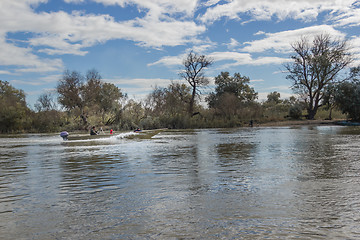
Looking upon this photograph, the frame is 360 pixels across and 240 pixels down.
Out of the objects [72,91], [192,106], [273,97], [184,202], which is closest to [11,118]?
[72,91]

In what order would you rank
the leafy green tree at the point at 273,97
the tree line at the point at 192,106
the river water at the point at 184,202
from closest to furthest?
the river water at the point at 184,202 → the tree line at the point at 192,106 → the leafy green tree at the point at 273,97

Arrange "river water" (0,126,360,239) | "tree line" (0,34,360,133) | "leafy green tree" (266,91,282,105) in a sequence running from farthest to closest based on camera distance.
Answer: "leafy green tree" (266,91,282,105) → "tree line" (0,34,360,133) → "river water" (0,126,360,239)

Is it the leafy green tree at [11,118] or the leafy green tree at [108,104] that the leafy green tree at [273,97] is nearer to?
the leafy green tree at [108,104]

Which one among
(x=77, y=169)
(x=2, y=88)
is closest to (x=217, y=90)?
(x=2, y=88)

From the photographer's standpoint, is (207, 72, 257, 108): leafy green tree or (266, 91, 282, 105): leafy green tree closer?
(207, 72, 257, 108): leafy green tree

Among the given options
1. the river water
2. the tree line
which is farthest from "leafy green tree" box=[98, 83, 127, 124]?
the river water

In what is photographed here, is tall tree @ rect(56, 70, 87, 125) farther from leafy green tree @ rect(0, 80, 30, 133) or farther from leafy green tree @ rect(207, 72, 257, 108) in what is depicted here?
leafy green tree @ rect(207, 72, 257, 108)

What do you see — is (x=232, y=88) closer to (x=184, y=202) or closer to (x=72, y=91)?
(x=72, y=91)

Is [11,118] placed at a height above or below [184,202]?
above

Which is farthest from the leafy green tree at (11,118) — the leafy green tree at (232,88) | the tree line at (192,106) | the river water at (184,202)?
the river water at (184,202)

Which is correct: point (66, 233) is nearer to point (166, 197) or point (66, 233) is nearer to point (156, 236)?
point (156, 236)

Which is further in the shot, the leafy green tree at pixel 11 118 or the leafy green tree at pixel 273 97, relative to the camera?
the leafy green tree at pixel 273 97

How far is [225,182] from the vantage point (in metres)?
7.75

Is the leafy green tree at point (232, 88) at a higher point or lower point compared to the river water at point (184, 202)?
higher
